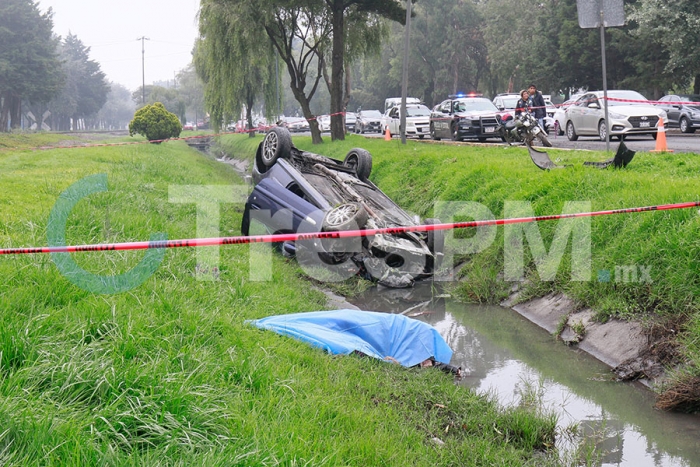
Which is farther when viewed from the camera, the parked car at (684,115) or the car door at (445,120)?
the car door at (445,120)

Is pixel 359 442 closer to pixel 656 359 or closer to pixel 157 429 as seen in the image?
pixel 157 429

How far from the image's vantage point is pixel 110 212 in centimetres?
848

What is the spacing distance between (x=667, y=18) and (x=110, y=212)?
96.1 feet

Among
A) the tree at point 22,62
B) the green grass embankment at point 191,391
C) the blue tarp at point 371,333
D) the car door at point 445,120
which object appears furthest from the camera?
the tree at point 22,62

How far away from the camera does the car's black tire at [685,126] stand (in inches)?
933

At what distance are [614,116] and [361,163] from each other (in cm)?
1062

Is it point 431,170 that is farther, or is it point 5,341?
point 431,170

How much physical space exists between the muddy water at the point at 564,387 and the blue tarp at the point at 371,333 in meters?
0.45

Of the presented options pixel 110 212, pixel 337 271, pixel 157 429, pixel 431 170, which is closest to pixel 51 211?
pixel 110 212

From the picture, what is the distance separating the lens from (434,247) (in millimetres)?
9688

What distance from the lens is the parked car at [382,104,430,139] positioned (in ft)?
95.3

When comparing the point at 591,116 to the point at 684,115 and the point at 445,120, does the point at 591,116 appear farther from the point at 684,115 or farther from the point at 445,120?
the point at 445,120

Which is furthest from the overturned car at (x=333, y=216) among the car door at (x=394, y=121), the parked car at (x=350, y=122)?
the parked car at (x=350, y=122)
